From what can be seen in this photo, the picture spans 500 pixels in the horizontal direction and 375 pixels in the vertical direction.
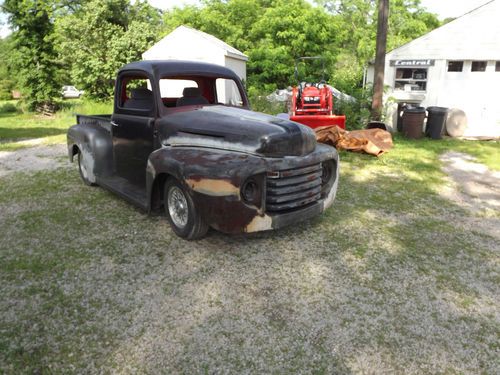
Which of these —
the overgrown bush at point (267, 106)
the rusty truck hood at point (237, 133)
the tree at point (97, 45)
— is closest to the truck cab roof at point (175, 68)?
the rusty truck hood at point (237, 133)

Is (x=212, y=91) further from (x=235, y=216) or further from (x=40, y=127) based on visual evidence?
(x=40, y=127)

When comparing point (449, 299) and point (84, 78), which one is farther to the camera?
point (84, 78)

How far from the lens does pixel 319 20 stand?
26625 mm

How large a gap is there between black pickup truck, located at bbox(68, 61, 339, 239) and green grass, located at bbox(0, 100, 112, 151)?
16.1 ft

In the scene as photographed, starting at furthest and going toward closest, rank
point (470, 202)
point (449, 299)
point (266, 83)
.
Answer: point (266, 83) → point (470, 202) → point (449, 299)

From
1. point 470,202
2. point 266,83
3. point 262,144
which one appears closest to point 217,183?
point 262,144

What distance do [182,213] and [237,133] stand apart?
1129mm

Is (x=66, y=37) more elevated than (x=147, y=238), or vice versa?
(x=66, y=37)

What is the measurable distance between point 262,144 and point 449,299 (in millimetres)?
2146

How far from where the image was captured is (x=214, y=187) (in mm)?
3555

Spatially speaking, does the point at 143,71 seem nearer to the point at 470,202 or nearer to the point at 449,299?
the point at 449,299

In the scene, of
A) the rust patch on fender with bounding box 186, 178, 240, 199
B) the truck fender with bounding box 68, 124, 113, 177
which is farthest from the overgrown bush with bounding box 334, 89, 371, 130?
the rust patch on fender with bounding box 186, 178, 240, 199

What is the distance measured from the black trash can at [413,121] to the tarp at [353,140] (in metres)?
2.44

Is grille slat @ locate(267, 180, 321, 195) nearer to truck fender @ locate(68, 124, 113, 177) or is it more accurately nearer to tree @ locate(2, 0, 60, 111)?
truck fender @ locate(68, 124, 113, 177)
